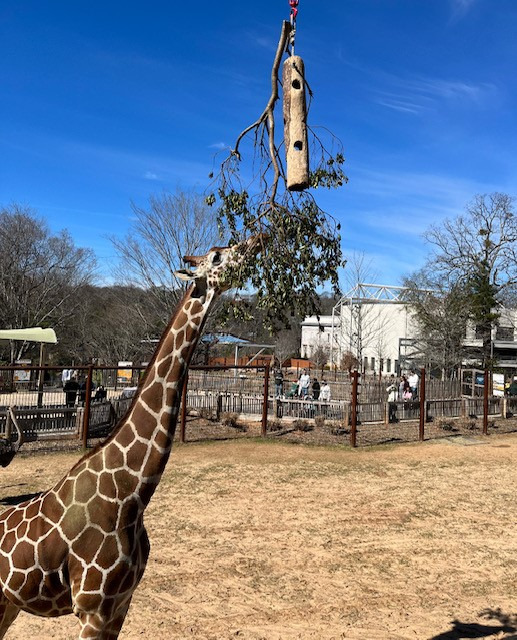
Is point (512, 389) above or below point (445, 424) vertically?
above

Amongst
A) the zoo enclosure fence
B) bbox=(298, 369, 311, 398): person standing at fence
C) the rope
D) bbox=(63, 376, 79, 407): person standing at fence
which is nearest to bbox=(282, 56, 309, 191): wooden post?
the rope

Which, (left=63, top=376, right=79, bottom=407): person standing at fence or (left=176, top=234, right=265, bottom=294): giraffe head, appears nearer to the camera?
(left=176, top=234, right=265, bottom=294): giraffe head

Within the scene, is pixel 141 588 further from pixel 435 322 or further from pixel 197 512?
pixel 435 322

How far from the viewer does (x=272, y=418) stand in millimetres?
17344

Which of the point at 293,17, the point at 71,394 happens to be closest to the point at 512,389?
the point at 71,394

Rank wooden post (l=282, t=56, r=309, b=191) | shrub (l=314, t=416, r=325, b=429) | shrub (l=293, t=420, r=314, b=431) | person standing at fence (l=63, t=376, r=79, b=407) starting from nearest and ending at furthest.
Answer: wooden post (l=282, t=56, r=309, b=191) < person standing at fence (l=63, t=376, r=79, b=407) < shrub (l=293, t=420, r=314, b=431) < shrub (l=314, t=416, r=325, b=429)

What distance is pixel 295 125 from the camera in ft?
10.1

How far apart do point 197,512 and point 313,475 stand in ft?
11.4

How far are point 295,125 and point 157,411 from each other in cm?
190

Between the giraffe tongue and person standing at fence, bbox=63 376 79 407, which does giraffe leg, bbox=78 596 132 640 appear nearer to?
the giraffe tongue

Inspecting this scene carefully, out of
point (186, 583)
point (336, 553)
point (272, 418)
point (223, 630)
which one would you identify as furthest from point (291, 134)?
point (272, 418)

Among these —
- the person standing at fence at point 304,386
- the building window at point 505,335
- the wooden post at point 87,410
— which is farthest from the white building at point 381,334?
the wooden post at point 87,410

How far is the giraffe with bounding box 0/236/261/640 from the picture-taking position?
287cm

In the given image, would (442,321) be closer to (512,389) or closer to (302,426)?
(512,389)
